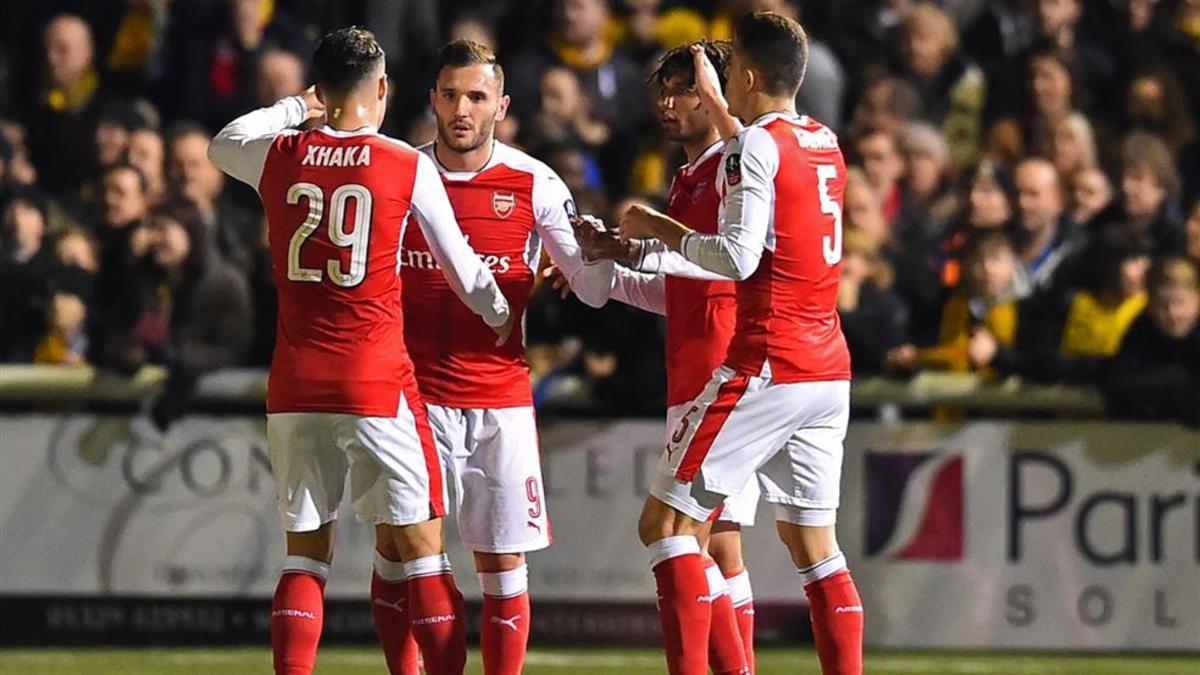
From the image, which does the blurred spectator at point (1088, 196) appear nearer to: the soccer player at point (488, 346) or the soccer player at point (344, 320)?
the soccer player at point (488, 346)

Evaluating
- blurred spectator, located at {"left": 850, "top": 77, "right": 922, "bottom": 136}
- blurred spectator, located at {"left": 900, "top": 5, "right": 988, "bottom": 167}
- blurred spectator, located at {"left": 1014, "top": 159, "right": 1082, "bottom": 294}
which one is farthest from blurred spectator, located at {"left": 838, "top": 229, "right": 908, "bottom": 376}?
blurred spectator, located at {"left": 900, "top": 5, "right": 988, "bottom": 167}

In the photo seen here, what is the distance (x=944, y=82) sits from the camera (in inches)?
547

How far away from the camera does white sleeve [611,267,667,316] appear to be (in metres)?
8.95

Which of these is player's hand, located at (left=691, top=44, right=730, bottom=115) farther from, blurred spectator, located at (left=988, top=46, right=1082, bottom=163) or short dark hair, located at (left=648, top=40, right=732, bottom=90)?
blurred spectator, located at (left=988, top=46, right=1082, bottom=163)

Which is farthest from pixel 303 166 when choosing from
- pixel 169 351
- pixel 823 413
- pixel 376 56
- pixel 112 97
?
pixel 112 97

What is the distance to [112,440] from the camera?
11500mm

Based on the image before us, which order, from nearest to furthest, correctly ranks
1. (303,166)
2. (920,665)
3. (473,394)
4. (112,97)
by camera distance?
1. (303,166)
2. (473,394)
3. (920,665)
4. (112,97)

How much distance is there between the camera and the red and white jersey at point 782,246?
7973 mm

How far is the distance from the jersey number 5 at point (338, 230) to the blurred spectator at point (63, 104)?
5.82m

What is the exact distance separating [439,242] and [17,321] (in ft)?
14.6

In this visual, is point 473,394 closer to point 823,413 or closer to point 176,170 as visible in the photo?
point 823,413

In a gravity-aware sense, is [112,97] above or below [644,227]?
above

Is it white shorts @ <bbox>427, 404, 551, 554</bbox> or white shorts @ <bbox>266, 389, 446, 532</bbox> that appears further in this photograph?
white shorts @ <bbox>427, 404, 551, 554</bbox>

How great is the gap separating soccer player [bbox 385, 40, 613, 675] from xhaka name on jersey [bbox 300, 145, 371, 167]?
553 mm
